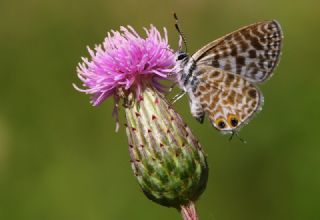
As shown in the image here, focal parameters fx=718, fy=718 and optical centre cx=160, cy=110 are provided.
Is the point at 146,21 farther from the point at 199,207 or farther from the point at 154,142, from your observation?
the point at 154,142

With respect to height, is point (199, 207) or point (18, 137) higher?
point (18, 137)

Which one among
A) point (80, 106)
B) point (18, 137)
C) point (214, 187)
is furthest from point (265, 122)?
point (18, 137)

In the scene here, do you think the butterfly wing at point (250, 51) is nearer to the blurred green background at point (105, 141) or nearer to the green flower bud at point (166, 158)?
the green flower bud at point (166, 158)

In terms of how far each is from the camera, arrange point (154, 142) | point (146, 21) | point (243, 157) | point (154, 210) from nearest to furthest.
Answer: point (154, 142), point (154, 210), point (243, 157), point (146, 21)

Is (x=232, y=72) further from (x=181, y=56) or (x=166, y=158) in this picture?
(x=166, y=158)

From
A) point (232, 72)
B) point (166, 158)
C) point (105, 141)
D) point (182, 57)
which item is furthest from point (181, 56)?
point (105, 141)

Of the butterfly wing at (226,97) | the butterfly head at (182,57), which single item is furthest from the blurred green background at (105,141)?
the butterfly head at (182,57)

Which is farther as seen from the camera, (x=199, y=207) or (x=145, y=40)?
(x=199, y=207)
